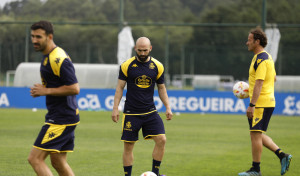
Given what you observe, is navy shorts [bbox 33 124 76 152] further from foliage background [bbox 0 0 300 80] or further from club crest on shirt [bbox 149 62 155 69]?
foliage background [bbox 0 0 300 80]

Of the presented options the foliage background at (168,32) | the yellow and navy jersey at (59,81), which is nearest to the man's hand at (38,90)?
the yellow and navy jersey at (59,81)

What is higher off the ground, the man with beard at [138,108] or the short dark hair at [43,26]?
the short dark hair at [43,26]

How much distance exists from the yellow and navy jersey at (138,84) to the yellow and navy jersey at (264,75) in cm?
170

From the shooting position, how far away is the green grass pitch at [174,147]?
31.1 feet

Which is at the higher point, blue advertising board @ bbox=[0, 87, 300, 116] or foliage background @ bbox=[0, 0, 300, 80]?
foliage background @ bbox=[0, 0, 300, 80]

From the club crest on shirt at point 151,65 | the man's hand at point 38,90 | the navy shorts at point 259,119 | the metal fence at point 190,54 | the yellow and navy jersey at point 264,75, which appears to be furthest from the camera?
the metal fence at point 190,54

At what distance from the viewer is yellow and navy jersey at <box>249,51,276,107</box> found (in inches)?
341

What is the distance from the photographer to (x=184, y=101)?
22250mm

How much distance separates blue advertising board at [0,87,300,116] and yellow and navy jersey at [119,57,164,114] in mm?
13489

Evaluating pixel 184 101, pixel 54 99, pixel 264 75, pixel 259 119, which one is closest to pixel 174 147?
pixel 259 119

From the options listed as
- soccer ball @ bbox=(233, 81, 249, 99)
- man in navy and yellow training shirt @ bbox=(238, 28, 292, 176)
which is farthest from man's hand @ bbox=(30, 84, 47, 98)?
soccer ball @ bbox=(233, 81, 249, 99)

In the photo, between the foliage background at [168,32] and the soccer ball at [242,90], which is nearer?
the soccer ball at [242,90]

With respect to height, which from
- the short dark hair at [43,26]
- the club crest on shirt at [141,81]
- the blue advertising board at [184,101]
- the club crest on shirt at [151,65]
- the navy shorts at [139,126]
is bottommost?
the blue advertising board at [184,101]

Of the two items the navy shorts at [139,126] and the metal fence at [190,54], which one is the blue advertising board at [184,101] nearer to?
the metal fence at [190,54]
